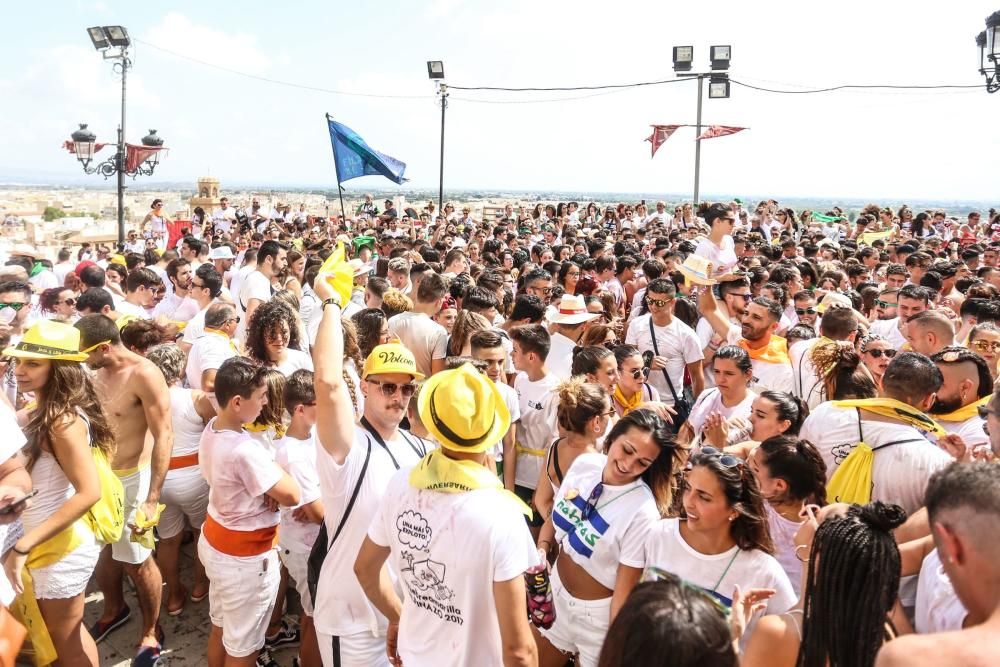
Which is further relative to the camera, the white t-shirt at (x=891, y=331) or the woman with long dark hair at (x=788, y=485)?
the white t-shirt at (x=891, y=331)

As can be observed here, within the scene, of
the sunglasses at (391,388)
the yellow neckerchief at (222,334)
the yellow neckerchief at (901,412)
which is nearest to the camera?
A: the sunglasses at (391,388)

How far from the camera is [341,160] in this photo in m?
9.85

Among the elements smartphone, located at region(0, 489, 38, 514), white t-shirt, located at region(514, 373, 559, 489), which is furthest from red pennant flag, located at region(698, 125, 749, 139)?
smartphone, located at region(0, 489, 38, 514)

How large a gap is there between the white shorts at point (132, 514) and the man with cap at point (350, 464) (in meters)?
1.58

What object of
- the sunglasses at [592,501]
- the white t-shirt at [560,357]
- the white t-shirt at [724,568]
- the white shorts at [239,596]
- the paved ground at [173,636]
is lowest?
the paved ground at [173,636]

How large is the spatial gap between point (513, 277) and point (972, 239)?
11.4 metres

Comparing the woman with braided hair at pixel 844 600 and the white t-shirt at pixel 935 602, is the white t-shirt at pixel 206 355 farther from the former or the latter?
the white t-shirt at pixel 935 602

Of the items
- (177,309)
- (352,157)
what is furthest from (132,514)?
(352,157)

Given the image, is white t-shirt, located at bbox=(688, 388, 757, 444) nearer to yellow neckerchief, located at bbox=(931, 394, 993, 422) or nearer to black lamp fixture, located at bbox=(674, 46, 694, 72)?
yellow neckerchief, located at bbox=(931, 394, 993, 422)

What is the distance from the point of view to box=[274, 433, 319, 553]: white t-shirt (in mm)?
3469

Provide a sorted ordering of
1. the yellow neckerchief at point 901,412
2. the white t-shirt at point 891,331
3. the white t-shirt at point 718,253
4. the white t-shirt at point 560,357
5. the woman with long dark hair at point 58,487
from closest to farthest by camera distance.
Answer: the woman with long dark hair at point 58,487 → the yellow neckerchief at point 901,412 → the white t-shirt at point 560,357 → the white t-shirt at point 891,331 → the white t-shirt at point 718,253

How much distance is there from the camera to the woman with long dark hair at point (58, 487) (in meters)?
3.00

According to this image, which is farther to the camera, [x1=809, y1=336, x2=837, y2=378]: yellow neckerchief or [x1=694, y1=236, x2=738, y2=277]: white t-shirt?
[x1=694, y1=236, x2=738, y2=277]: white t-shirt

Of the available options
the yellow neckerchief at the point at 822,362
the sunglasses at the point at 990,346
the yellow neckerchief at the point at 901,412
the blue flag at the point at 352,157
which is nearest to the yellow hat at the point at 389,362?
the yellow neckerchief at the point at 901,412
